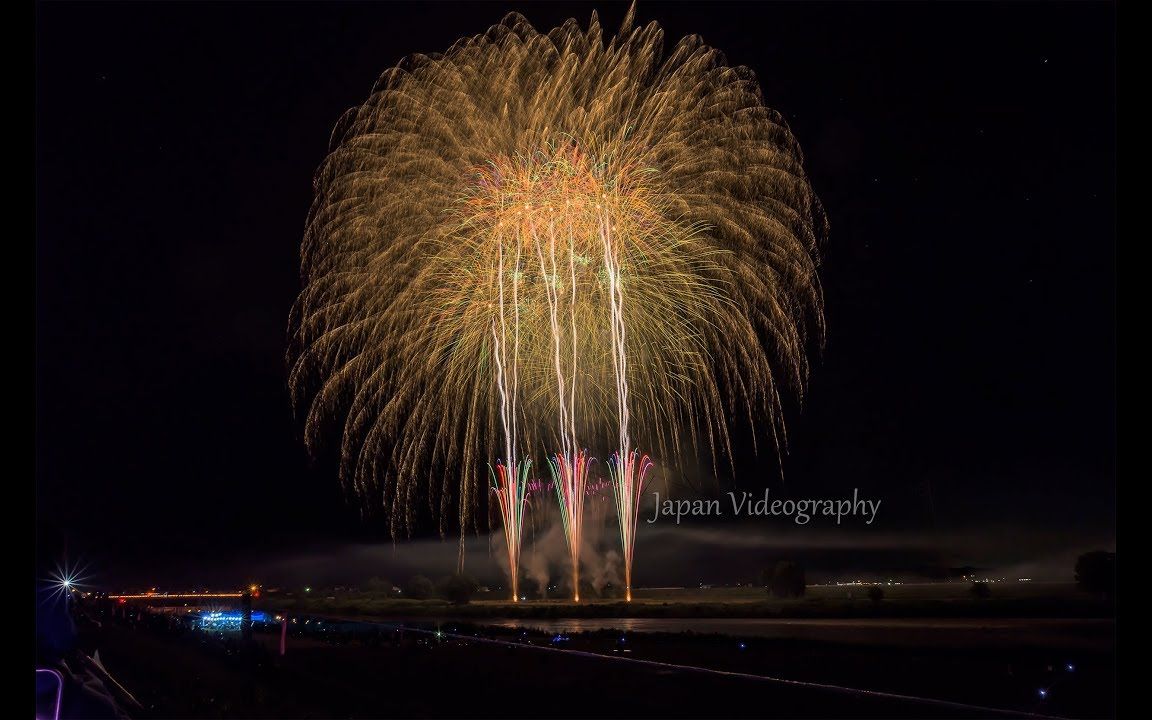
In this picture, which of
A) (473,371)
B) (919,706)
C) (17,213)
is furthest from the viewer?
(473,371)

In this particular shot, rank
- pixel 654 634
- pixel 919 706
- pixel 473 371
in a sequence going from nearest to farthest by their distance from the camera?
pixel 919 706
pixel 654 634
pixel 473 371

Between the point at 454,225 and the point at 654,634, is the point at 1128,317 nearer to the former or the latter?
the point at 654,634

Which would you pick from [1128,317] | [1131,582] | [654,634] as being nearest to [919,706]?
[1131,582]

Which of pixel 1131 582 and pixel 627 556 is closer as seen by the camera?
pixel 1131 582

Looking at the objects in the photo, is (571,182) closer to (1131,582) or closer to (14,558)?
(1131,582)

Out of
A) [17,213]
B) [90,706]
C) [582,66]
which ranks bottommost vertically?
[90,706]

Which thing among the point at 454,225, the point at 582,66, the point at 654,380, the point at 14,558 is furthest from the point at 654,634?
the point at 14,558

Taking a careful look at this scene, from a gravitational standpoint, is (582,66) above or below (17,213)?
above
